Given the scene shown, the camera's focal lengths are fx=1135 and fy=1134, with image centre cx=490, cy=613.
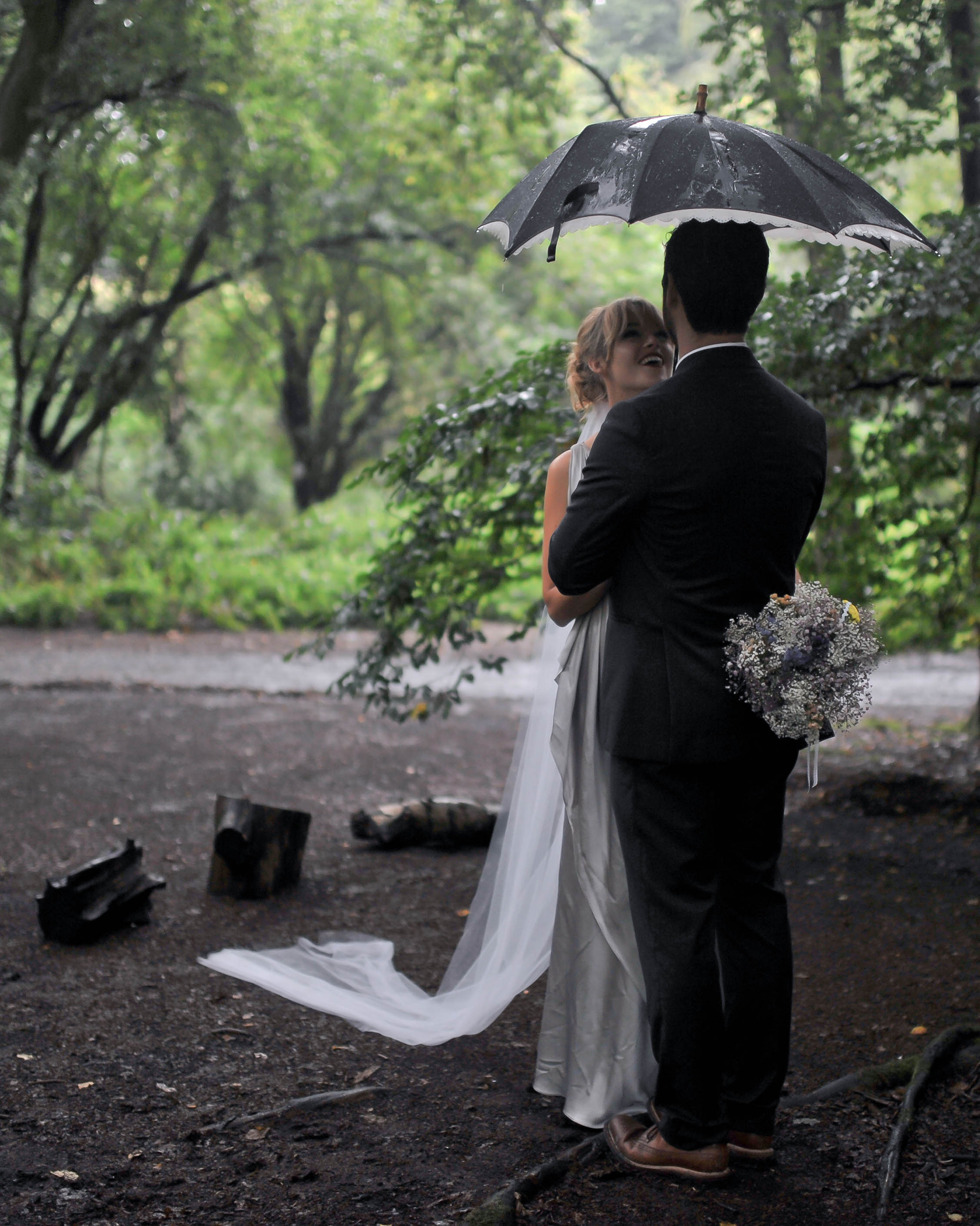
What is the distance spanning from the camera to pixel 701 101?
114 inches

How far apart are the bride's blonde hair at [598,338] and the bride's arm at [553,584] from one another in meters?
0.22

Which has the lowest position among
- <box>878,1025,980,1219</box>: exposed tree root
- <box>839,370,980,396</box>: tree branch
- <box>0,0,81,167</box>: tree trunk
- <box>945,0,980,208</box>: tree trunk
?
<box>878,1025,980,1219</box>: exposed tree root

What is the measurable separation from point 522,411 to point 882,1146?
10.8 feet

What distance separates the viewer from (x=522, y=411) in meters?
5.14

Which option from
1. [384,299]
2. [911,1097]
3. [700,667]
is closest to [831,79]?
[700,667]

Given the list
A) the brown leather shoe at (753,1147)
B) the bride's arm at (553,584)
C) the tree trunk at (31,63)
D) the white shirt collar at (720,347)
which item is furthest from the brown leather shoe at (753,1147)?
the tree trunk at (31,63)

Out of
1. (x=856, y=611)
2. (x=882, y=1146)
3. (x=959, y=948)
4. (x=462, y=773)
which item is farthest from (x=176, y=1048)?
(x=462, y=773)

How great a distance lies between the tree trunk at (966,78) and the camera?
5582 millimetres

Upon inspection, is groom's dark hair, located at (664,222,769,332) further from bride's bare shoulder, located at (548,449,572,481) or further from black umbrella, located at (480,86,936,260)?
bride's bare shoulder, located at (548,449,572,481)

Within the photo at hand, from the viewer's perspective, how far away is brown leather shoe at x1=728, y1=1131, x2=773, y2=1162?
283cm

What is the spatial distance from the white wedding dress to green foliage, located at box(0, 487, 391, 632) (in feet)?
30.0

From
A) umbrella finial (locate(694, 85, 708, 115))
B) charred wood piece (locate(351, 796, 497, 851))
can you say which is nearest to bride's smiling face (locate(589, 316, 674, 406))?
umbrella finial (locate(694, 85, 708, 115))

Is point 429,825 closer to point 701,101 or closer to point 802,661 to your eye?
point 802,661

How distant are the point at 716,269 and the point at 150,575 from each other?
12.3 meters
